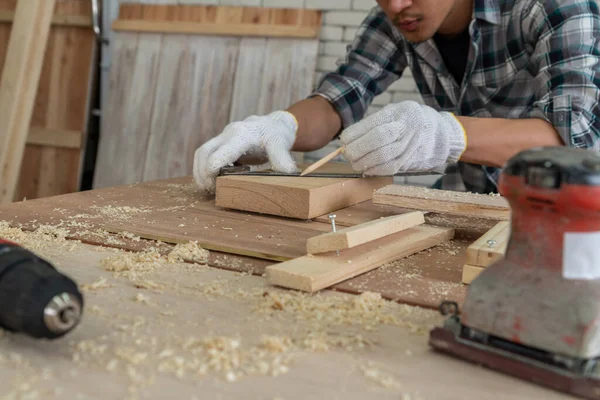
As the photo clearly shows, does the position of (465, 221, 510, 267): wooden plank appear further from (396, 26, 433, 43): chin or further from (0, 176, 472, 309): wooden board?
(396, 26, 433, 43): chin

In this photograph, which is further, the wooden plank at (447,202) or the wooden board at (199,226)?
the wooden plank at (447,202)

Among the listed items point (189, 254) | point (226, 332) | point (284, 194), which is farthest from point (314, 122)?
point (226, 332)

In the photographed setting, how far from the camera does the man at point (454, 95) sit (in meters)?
1.75

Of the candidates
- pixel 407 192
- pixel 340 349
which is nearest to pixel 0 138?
pixel 407 192

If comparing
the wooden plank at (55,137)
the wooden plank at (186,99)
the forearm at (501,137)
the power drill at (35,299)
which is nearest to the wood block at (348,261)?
the power drill at (35,299)

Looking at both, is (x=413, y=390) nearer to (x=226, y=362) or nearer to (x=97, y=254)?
(x=226, y=362)

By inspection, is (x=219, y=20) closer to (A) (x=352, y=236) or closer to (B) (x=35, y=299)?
(A) (x=352, y=236)

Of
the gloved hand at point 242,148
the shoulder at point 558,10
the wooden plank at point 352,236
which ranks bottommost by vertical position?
the wooden plank at point 352,236

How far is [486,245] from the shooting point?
1117 mm

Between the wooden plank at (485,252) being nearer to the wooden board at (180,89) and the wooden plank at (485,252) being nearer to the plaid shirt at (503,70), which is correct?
the plaid shirt at (503,70)

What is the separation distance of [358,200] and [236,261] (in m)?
0.67

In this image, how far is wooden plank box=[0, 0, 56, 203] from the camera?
327 cm

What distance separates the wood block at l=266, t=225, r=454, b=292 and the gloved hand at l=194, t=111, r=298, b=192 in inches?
23.0

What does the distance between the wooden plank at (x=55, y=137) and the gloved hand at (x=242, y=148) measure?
2.65 metres
